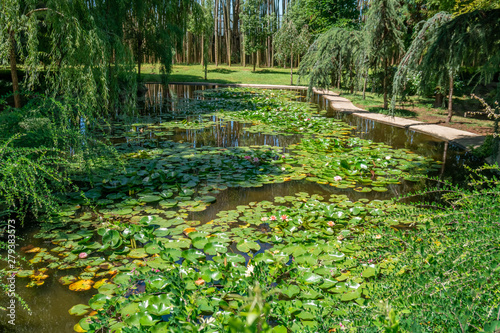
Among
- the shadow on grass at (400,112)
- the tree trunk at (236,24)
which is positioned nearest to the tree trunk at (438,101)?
the shadow on grass at (400,112)

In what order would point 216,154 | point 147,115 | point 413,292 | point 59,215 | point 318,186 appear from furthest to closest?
1. point 147,115
2. point 216,154
3. point 318,186
4. point 59,215
5. point 413,292

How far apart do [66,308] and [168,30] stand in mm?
9832

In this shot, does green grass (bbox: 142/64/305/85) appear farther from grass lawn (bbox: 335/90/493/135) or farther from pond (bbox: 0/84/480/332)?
pond (bbox: 0/84/480/332)

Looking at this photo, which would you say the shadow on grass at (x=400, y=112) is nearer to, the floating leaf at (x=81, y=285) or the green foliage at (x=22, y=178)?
the green foliage at (x=22, y=178)

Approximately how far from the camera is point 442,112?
33.3 ft

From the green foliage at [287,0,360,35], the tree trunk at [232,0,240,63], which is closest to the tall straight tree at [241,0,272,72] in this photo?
the tree trunk at [232,0,240,63]

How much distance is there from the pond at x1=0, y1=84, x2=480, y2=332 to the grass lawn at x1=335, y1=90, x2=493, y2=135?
5.63 ft

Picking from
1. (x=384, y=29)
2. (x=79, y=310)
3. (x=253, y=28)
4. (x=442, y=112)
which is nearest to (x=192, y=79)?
(x=253, y=28)

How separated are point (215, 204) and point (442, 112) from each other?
9.23 meters

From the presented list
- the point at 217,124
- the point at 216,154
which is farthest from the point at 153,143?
the point at 217,124

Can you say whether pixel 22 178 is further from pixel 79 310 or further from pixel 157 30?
pixel 157 30

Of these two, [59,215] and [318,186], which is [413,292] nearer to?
[318,186]

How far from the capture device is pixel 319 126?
785 cm

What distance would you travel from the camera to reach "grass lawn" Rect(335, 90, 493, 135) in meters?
8.12
